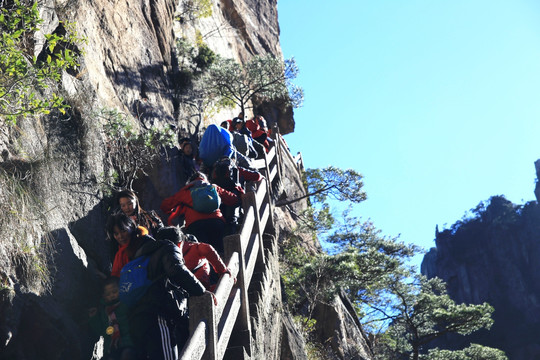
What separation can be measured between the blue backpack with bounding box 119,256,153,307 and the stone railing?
41 cm

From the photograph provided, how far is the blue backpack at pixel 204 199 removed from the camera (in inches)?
296

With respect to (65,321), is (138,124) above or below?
above

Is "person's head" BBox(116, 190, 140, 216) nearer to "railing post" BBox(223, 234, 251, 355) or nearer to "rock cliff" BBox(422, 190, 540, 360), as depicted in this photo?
"railing post" BBox(223, 234, 251, 355)

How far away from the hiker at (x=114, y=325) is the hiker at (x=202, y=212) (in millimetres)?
1510

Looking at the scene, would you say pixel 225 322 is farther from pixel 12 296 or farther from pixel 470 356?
pixel 470 356

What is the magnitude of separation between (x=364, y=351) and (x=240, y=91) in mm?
7060

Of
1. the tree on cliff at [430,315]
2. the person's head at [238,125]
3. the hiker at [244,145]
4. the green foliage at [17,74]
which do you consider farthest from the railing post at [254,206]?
the tree on cliff at [430,315]

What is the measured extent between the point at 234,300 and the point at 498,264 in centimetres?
7021

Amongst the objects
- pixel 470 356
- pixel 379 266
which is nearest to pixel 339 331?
pixel 379 266

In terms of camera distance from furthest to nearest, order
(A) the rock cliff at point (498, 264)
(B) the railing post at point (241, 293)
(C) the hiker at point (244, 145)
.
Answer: (A) the rock cliff at point (498, 264)
(C) the hiker at point (244, 145)
(B) the railing post at point (241, 293)

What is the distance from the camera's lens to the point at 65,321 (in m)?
6.92

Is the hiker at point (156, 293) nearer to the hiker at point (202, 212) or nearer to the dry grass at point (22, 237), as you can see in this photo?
the dry grass at point (22, 237)

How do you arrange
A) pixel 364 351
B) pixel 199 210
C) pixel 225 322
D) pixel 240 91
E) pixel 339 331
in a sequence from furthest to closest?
1. pixel 240 91
2. pixel 364 351
3. pixel 339 331
4. pixel 199 210
5. pixel 225 322

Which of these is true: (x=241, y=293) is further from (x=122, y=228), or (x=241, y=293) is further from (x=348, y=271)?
(x=348, y=271)
